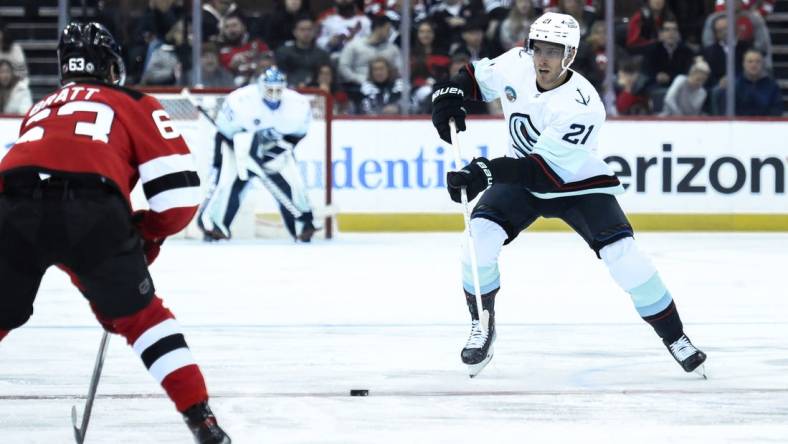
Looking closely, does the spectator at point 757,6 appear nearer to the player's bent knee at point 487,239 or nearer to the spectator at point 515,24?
the spectator at point 515,24

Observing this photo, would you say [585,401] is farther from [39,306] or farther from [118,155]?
[39,306]

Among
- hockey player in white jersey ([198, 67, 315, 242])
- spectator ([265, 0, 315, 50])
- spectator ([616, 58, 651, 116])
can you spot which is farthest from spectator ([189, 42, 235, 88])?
spectator ([616, 58, 651, 116])

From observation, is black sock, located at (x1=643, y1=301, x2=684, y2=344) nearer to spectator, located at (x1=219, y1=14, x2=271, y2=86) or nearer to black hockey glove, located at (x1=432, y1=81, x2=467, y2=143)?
black hockey glove, located at (x1=432, y1=81, x2=467, y2=143)

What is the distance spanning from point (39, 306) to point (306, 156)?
5.26 metres

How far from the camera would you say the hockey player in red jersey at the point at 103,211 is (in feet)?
11.7

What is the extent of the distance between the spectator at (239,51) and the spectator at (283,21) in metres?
0.10

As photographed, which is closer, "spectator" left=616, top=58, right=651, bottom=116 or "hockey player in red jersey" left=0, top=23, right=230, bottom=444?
"hockey player in red jersey" left=0, top=23, right=230, bottom=444

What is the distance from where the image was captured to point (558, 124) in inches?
208

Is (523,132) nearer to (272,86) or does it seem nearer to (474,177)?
(474,177)

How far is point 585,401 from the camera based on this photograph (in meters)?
4.67

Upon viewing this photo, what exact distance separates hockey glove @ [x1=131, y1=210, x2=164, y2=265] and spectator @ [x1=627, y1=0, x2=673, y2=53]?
966cm

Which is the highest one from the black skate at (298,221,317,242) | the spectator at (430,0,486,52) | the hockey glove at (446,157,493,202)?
the spectator at (430,0,486,52)

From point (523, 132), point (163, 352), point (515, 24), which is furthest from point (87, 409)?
point (515, 24)

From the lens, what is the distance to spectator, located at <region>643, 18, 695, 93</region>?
13.1 meters
